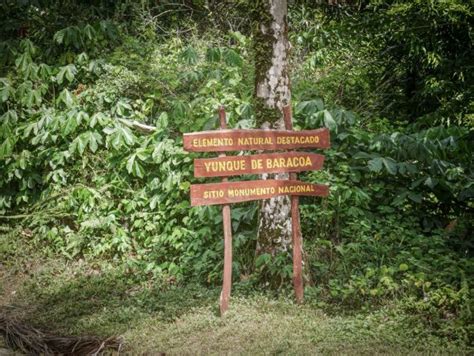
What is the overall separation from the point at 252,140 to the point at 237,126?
57.0 inches

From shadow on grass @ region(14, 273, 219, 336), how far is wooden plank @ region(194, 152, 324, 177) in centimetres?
137

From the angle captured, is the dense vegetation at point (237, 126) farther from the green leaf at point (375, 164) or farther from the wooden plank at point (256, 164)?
the wooden plank at point (256, 164)

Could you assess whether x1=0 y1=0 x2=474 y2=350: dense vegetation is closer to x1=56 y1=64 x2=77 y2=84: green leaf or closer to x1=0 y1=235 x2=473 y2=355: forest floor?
x1=56 y1=64 x2=77 y2=84: green leaf

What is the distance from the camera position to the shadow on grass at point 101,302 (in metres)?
5.57

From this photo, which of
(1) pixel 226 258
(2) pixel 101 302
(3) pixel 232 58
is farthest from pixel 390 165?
(2) pixel 101 302

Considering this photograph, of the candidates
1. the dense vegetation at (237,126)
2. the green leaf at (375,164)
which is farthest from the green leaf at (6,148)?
the green leaf at (375,164)

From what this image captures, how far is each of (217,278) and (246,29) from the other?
19.8 feet

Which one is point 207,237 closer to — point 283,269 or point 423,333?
point 283,269

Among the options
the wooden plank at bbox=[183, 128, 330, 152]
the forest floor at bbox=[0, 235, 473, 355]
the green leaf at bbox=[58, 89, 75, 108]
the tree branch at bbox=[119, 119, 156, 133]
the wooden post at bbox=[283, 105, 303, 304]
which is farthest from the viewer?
the green leaf at bbox=[58, 89, 75, 108]

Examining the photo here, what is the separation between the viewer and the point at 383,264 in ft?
19.0

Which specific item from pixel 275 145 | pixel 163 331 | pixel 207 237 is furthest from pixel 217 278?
pixel 275 145

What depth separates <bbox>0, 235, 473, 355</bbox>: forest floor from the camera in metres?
4.52

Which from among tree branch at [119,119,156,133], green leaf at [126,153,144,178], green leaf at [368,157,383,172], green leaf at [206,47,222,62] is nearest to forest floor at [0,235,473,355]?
green leaf at [126,153,144,178]

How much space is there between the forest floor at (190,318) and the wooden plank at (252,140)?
1478 millimetres
